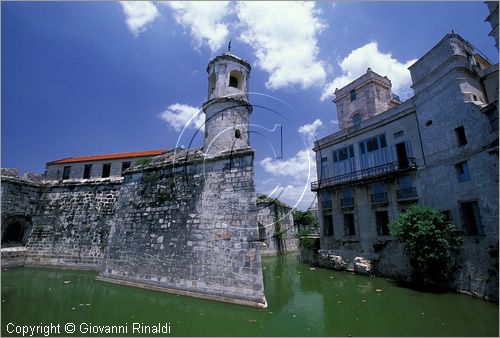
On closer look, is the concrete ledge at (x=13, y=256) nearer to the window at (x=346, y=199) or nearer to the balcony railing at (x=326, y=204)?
the balcony railing at (x=326, y=204)

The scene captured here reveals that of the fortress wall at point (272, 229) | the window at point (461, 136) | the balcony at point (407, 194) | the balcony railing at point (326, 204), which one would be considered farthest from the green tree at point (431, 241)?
the fortress wall at point (272, 229)

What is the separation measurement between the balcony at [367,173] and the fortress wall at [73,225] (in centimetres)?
1504

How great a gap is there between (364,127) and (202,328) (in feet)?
54.2

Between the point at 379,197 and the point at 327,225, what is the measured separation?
Result: 186 inches

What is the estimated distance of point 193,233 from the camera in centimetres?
938

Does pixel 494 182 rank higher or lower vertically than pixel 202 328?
higher

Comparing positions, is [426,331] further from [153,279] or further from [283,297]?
[153,279]

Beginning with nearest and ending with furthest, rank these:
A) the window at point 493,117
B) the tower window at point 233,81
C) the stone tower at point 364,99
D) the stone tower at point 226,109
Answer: the window at point 493,117 → the stone tower at point 226,109 → the tower window at point 233,81 → the stone tower at point 364,99

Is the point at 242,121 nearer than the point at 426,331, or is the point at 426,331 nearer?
the point at 426,331

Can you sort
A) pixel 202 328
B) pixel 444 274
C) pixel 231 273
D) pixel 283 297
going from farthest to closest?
pixel 444 274 < pixel 283 297 < pixel 231 273 < pixel 202 328

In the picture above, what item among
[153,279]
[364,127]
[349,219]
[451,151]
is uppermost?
[364,127]

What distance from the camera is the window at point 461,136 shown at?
38.5 feet

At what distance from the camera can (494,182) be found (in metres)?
10.2

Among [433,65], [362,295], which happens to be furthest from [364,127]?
[362,295]
